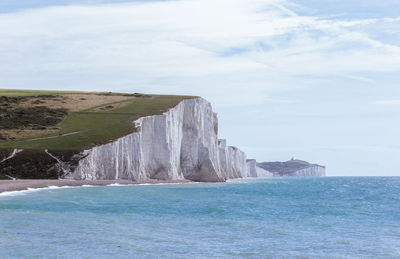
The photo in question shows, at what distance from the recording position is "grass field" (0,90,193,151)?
7544cm

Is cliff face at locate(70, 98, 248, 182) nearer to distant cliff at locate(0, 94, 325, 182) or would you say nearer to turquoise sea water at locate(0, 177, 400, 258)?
distant cliff at locate(0, 94, 325, 182)

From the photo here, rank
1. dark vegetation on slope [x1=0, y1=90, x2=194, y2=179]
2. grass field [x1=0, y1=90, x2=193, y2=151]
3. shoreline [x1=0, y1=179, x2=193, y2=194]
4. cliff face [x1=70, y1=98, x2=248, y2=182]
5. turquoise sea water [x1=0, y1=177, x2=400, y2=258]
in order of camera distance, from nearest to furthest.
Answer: turquoise sea water [x1=0, y1=177, x2=400, y2=258]
shoreline [x1=0, y1=179, x2=193, y2=194]
dark vegetation on slope [x1=0, y1=90, x2=194, y2=179]
cliff face [x1=70, y1=98, x2=248, y2=182]
grass field [x1=0, y1=90, x2=193, y2=151]

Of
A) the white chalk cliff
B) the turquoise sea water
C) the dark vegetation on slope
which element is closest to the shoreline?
the white chalk cliff

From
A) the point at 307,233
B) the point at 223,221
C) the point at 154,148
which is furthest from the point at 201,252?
the point at 154,148

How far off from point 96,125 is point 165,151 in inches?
445

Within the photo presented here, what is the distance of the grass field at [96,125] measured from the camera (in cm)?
7544

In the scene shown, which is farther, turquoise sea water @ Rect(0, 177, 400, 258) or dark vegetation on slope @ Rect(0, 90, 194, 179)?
dark vegetation on slope @ Rect(0, 90, 194, 179)

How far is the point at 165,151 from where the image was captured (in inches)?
3462

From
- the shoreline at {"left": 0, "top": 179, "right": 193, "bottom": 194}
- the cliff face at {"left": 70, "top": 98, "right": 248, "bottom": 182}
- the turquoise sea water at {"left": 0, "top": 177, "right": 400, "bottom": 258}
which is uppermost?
the cliff face at {"left": 70, "top": 98, "right": 248, "bottom": 182}

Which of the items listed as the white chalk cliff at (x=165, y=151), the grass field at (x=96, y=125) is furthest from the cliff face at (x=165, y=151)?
the grass field at (x=96, y=125)

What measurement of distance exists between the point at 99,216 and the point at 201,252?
1229cm

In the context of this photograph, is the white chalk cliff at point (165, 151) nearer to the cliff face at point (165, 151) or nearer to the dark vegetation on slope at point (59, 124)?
the cliff face at point (165, 151)

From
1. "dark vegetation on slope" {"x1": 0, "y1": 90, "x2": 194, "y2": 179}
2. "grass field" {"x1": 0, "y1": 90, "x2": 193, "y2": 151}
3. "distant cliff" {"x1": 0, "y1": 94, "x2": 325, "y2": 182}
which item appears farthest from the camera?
"grass field" {"x1": 0, "y1": 90, "x2": 193, "y2": 151}

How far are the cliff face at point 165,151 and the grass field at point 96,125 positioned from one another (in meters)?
1.74
